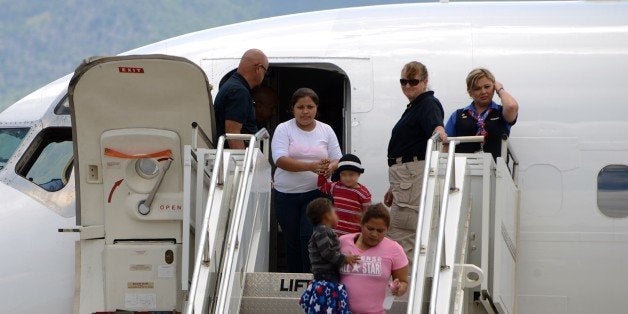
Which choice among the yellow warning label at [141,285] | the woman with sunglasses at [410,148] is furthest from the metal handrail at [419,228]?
the yellow warning label at [141,285]

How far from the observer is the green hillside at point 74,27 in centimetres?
6253

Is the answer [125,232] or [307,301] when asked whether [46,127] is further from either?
[307,301]

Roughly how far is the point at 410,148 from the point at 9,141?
3.73 metres

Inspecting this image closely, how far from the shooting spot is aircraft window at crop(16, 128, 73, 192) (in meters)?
12.3

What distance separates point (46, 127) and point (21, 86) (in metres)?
49.8

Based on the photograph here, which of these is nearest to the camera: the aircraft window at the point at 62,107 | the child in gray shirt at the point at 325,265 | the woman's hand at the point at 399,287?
the child in gray shirt at the point at 325,265

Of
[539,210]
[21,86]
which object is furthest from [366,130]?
[21,86]

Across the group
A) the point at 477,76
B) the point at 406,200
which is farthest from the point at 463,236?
the point at 477,76

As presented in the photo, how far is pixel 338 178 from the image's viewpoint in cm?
1181

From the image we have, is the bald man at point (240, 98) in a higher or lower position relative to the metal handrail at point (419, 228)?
higher

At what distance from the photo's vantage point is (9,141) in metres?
12.5

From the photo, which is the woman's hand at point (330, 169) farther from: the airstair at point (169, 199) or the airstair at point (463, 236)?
the airstair at point (463, 236)

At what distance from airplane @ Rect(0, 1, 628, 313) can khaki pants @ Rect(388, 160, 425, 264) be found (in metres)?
0.91

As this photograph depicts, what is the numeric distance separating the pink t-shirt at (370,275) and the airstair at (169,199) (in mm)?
682
